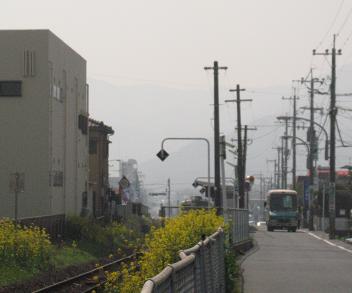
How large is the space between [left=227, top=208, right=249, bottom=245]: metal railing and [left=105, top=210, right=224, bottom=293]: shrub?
7.77 meters

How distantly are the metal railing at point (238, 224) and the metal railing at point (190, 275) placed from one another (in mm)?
15467

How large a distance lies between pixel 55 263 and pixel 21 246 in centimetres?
333

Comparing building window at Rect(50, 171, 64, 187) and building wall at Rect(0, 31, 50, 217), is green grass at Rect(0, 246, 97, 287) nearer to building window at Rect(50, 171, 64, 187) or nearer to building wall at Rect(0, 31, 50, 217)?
building wall at Rect(0, 31, 50, 217)

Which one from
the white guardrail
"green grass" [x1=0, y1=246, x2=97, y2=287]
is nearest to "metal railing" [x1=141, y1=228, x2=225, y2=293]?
the white guardrail

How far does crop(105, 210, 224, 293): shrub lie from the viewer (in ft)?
39.1

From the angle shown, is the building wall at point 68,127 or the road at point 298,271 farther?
the building wall at point 68,127

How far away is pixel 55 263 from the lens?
2884 centimetres

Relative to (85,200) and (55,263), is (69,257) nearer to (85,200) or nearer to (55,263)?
(55,263)

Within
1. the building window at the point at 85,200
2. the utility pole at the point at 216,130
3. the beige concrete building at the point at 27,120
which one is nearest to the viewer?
the beige concrete building at the point at 27,120

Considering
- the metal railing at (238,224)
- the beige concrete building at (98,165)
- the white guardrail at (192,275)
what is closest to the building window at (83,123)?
the beige concrete building at (98,165)

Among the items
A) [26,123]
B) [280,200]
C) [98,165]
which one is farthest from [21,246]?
[280,200]

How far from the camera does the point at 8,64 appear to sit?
153 ft

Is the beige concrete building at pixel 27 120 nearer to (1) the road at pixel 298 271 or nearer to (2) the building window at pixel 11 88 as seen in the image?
(2) the building window at pixel 11 88

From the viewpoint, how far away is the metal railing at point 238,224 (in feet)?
104
